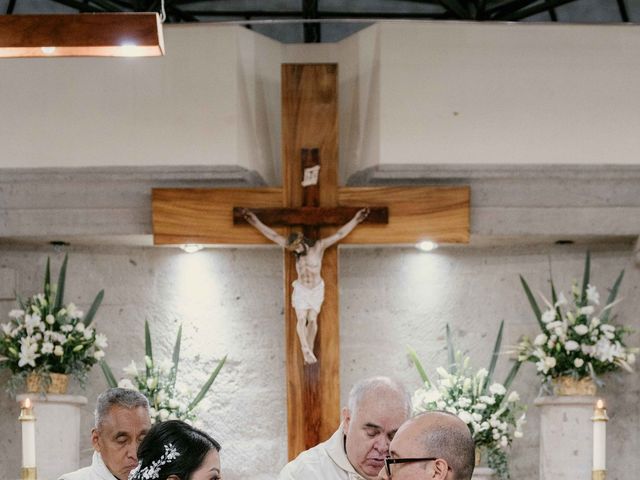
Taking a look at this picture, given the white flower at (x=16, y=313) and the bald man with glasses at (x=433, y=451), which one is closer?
the bald man with glasses at (x=433, y=451)

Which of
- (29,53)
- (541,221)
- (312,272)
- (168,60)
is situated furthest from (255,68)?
(29,53)

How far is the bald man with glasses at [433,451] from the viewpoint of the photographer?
4.45 m

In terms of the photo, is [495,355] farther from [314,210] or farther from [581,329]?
[314,210]

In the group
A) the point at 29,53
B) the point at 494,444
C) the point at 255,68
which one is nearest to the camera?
the point at 29,53

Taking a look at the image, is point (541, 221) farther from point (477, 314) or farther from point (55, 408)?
point (55, 408)

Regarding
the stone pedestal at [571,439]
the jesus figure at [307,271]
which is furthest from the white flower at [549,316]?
the jesus figure at [307,271]

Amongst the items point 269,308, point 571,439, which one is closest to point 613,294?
point 571,439

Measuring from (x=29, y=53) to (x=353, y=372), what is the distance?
4.38m

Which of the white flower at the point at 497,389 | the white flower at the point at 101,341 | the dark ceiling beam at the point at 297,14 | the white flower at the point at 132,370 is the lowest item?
the white flower at the point at 497,389

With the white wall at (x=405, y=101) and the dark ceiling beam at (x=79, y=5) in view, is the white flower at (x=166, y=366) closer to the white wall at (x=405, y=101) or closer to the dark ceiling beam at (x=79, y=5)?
the white wall at (x=405, y=101)

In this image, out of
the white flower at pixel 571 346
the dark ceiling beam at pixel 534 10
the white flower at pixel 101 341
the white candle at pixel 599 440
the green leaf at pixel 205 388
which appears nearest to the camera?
the white candle at pixel 599 440

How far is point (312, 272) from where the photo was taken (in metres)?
8.91

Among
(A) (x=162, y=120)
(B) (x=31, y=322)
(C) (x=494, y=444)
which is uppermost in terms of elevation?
(A) (x=162, y=120)

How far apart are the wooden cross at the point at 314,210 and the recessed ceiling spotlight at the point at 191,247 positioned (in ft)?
0.34
